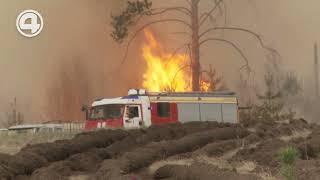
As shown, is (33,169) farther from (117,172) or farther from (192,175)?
(192,175)

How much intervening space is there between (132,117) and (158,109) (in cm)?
174

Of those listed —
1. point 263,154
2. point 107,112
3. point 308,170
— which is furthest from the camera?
point 107,112

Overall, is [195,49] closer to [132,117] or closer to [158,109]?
[158,109]

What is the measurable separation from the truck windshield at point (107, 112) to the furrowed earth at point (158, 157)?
3.78 m

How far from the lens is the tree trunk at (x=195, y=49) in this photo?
4200 centimetres

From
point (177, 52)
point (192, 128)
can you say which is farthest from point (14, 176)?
point (177, 52)

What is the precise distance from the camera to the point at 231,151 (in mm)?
21969

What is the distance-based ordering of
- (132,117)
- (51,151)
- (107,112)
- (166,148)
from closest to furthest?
(51,151)
(166,148)
(107,112)
(132,117)

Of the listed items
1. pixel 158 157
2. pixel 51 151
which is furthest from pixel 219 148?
pixel 51 151

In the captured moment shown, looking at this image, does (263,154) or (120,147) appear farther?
(120,147)

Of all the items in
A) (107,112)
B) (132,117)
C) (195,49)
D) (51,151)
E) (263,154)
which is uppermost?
(195,49)

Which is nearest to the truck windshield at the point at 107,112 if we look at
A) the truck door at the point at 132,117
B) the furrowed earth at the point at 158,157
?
the truck door at the point at 132,117

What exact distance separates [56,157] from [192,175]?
591 centimetres

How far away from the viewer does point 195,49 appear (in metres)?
42.3
